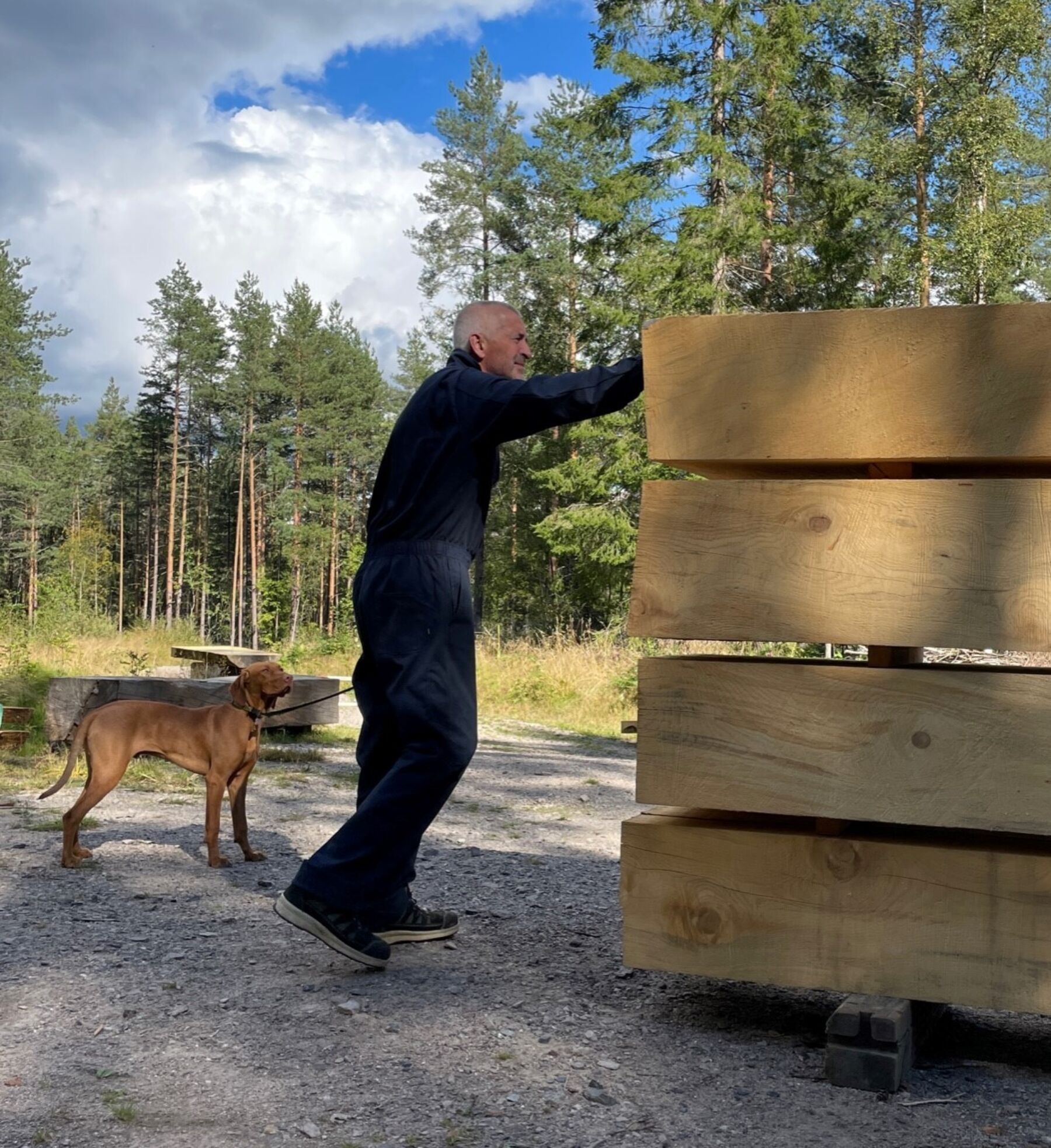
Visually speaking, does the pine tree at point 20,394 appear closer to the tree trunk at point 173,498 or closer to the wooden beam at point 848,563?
the tree trunk at point 173,498

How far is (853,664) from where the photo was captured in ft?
10.5

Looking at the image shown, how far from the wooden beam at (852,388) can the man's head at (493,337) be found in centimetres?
84

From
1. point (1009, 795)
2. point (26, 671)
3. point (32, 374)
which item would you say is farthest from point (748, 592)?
point (32, 374)

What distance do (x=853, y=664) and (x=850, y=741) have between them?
221 mm

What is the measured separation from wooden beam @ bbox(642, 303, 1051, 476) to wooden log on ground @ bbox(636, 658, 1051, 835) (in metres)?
0.58

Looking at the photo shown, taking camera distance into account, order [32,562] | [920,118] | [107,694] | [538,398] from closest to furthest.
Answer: [538,398] < [107,694] < [920,118] < [32,562]

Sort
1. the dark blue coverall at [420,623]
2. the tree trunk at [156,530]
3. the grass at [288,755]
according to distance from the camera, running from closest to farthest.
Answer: the dark blue coverall at [420,623] → the grass at [288,755] → the tree trunk at [156,530]

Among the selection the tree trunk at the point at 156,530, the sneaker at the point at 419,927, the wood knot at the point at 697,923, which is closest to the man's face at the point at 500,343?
the wood knot at the point at 697,923

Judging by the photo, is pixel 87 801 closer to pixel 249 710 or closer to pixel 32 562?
pixel 249 710

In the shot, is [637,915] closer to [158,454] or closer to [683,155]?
[683,155]

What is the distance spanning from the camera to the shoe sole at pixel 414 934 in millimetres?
4195

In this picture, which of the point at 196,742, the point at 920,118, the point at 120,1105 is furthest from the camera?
the point at 920,118

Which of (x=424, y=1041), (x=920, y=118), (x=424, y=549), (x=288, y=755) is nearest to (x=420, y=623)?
(x=424, y=549)

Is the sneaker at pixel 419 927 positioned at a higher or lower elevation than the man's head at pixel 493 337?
lower
